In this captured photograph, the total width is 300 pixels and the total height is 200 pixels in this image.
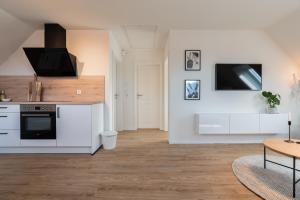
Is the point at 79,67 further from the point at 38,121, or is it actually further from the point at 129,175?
the point at 129,175

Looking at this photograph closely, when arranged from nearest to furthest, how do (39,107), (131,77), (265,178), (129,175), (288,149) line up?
(288,149)
(265,178)
(129,175)
(39,107)
(131,77)

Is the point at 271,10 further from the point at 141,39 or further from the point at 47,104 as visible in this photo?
the point at 47,104

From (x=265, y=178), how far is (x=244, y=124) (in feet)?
5.70

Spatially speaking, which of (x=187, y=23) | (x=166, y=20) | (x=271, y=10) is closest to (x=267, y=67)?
(x=271, y=10)

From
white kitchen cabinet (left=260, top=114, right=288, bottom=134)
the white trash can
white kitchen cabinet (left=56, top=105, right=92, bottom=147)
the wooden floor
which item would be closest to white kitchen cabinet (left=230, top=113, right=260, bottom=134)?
white kitchen cabinet (left=260, top=114, right=288, bottom=134)

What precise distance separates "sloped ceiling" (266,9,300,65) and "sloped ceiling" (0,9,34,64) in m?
4.80

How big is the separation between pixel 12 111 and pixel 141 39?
313 cm

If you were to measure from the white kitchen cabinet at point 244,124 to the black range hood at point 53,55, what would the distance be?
134 inches

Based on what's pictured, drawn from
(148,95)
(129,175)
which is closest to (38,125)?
(129,175)

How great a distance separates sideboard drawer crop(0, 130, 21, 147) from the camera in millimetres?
3414

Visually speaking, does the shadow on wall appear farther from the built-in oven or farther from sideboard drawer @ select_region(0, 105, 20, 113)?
sideboard drawer @ select_region(0, 105, 20, 113)

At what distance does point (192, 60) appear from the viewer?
419cm

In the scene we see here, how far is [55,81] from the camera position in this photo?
405cm

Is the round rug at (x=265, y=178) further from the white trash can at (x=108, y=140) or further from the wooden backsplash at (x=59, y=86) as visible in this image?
the wooden backsplash at (x=59, y=86)
